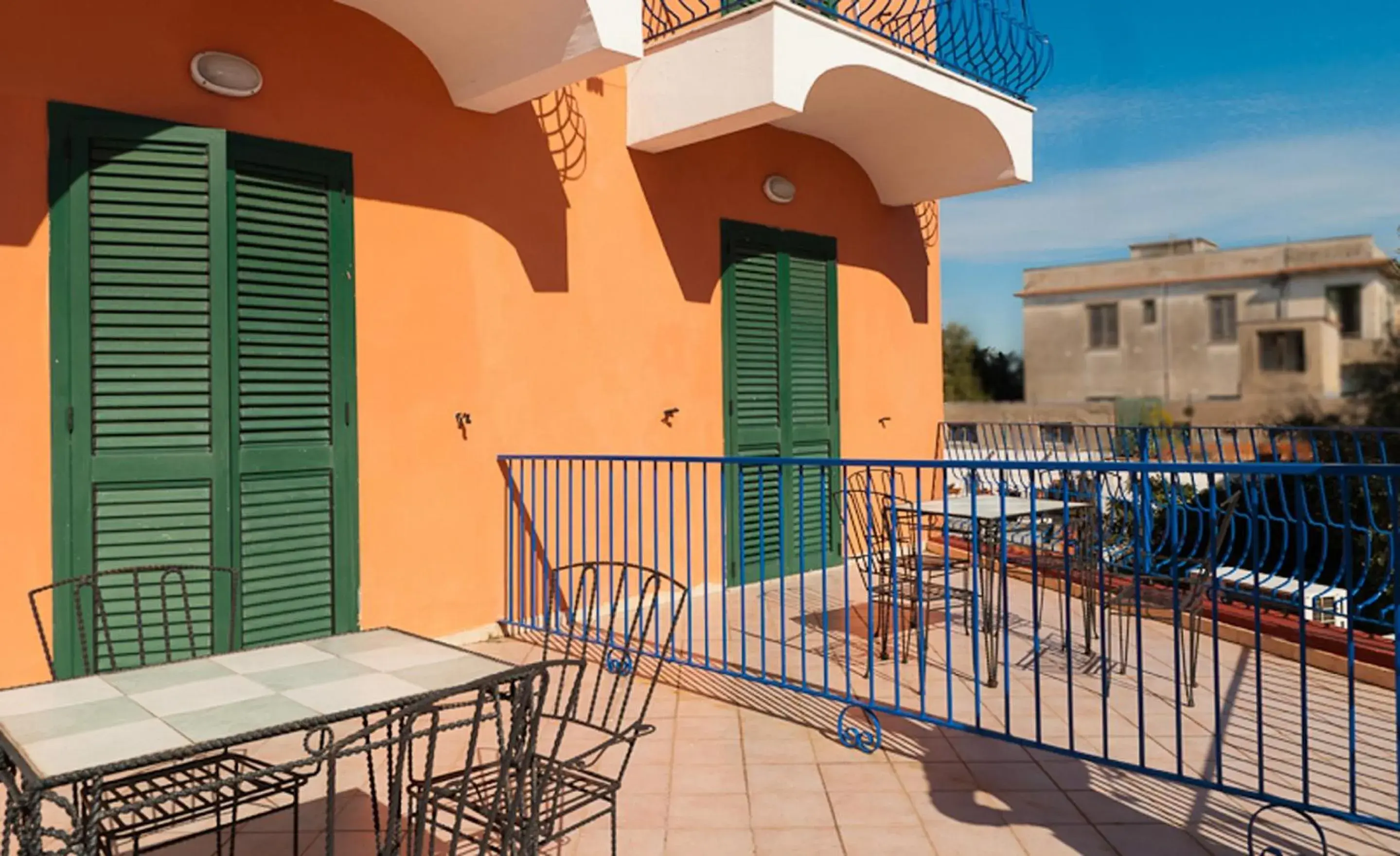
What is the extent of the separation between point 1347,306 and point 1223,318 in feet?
12.0

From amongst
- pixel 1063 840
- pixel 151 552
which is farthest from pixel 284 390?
pixel 1063 840

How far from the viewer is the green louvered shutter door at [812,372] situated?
696cm

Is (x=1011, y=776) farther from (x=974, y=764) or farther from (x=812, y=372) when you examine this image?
(x=812, y=372)

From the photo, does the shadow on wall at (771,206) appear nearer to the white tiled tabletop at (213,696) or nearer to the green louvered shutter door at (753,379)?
the green louvered shutter door at (753,379)

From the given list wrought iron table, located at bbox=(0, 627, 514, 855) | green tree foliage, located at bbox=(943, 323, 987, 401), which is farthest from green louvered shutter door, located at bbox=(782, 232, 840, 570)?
green tree foliage, located at bbox=(943, 323, 987, 401)

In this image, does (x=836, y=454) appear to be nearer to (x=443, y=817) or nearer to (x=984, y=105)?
(x=984, y=105)

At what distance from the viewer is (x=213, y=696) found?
2.05 meters

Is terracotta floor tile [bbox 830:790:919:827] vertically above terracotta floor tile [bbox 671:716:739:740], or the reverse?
terracotta floor tile [bbox 671:716:739:740]

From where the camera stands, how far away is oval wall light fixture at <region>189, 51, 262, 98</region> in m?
4.18

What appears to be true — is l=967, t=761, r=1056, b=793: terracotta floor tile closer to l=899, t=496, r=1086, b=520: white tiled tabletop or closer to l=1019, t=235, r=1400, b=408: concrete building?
l=899, t=496, r=1086, b=520: white tiled tabletop

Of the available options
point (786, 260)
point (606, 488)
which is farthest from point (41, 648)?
point (786, 260)

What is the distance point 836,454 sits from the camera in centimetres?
728

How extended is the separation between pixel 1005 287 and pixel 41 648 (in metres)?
39.4

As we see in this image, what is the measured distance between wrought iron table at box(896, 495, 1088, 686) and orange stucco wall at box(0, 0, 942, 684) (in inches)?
78.6
